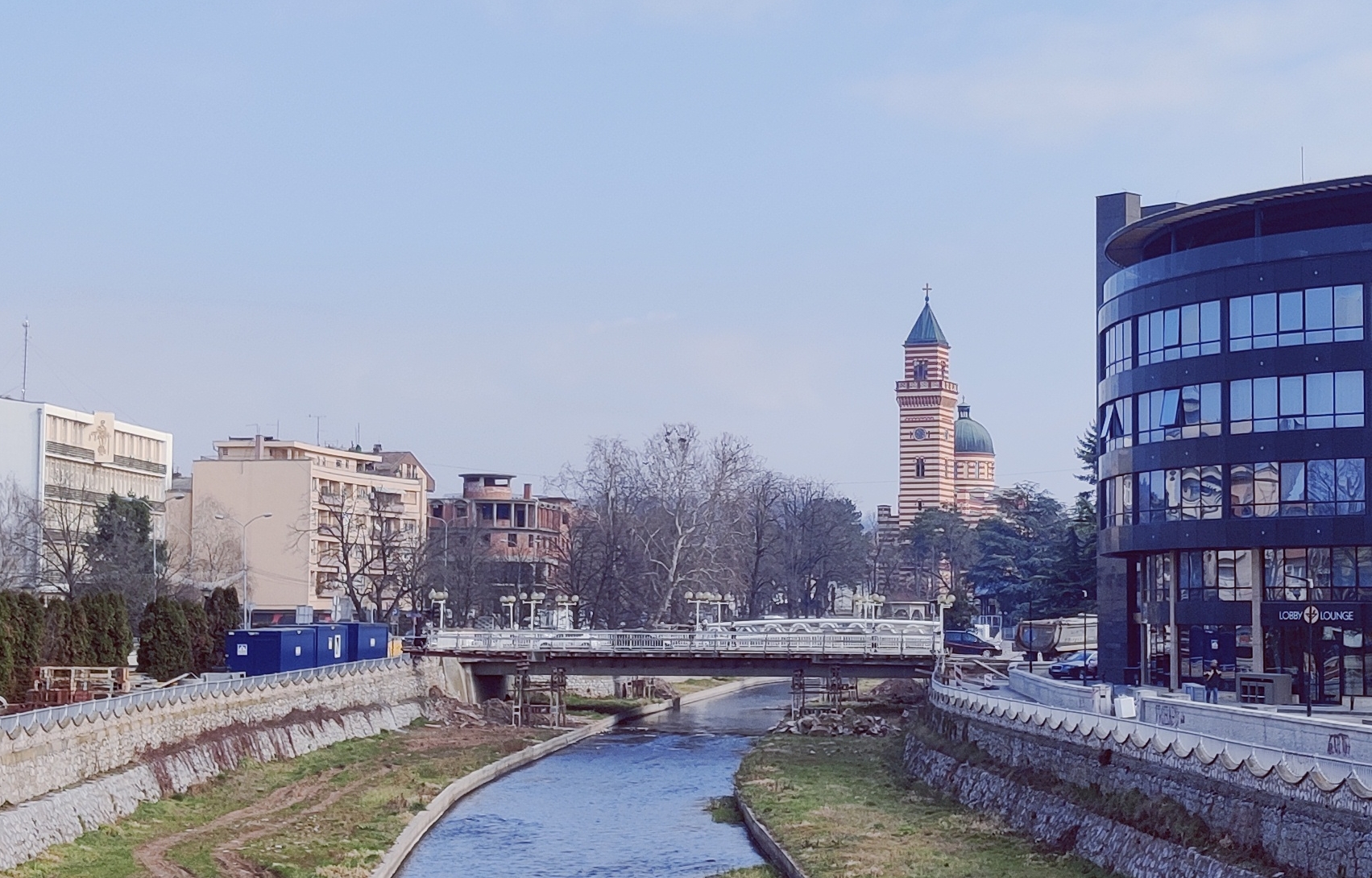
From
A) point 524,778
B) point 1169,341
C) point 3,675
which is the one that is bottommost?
point 524,778

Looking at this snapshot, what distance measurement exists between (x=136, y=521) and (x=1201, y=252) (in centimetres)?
6840

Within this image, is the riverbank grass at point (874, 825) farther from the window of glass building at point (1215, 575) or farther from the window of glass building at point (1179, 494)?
the window of glass building at point (1179, 494)

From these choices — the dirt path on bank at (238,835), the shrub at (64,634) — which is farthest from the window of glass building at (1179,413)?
the shrub at (64,634)

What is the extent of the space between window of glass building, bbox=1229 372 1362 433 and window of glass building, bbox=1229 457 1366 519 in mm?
1206

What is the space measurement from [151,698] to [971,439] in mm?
154576

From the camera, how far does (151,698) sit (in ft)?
146

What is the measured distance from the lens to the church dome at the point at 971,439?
191125 millimetres

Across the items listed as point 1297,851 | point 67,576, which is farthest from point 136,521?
point 1297,851

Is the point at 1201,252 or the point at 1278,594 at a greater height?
the point at 1201,252

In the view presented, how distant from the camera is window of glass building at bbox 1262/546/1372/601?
A: 5294cm

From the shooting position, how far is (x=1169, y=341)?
57156 mm

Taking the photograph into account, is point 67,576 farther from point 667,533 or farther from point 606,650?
point 667,533

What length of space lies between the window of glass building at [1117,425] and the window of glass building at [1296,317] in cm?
566

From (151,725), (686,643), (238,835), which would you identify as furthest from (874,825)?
(686,643)
